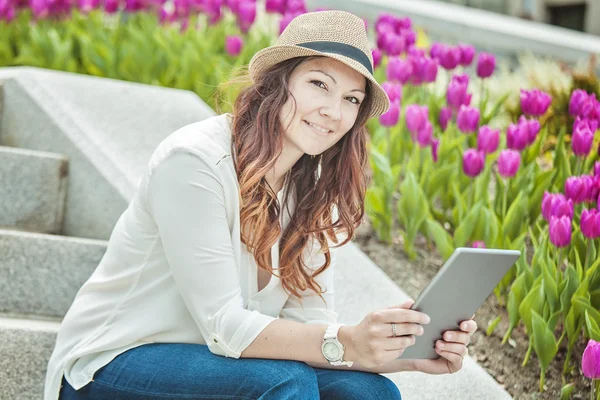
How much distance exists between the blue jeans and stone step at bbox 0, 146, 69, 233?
3.61 ft

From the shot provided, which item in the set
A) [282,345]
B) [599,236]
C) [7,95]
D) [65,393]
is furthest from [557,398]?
[7,95]

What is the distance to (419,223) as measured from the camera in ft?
9.30

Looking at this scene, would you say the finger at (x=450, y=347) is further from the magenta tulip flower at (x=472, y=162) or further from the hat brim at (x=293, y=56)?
the magenta tulip flower at (x=472, y=162)

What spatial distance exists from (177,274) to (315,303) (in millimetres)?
404

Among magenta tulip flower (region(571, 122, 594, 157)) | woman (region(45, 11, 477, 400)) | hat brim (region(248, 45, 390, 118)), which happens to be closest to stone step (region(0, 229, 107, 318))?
woman (region(45, 11, 477, 400))

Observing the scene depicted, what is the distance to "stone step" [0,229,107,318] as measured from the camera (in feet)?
8.13

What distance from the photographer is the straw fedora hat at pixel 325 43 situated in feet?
5.93

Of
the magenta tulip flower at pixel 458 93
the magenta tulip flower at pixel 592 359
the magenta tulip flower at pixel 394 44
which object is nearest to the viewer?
the magenta tulip flower at pixel 592 359

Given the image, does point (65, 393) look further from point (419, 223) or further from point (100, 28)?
point (100, 28)

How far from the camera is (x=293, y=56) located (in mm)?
1838

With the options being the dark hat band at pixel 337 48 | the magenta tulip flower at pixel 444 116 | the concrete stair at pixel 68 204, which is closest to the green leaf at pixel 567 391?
the concrete stair at pixel 68 204

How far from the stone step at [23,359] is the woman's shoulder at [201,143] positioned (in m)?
0.68

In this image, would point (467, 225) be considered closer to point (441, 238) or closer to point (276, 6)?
point (441, 238)

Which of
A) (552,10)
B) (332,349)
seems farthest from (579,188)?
(552,10)
